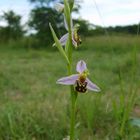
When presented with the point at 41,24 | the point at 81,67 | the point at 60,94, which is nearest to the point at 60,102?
the point at 60,94

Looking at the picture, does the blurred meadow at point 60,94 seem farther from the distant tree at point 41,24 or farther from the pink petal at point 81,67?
the pink petal at point 81,67

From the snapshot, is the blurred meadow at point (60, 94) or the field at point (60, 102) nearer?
the field at point (60, 102)

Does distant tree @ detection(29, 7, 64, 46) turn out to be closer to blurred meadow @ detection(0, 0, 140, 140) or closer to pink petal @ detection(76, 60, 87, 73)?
blurred meadow @ detection(0, 0, 140, 140)

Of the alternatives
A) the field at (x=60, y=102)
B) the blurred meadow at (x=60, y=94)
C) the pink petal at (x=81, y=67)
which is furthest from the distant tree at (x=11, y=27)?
the pink petal at (x=81, y=67)

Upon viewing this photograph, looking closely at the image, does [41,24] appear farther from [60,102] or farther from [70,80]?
[70,80]

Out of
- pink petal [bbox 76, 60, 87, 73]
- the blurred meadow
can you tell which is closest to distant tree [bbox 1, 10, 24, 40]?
the blurred meadow

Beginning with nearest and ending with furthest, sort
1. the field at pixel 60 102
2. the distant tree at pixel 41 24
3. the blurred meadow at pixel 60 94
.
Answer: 1. the field at pixel 60 102
2. the blurred meadow at pixel 60 94
3. the distant tree at pixel 41 24

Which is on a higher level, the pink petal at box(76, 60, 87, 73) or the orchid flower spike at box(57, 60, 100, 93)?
the pink petal at box(76, 60, 87, 73)
